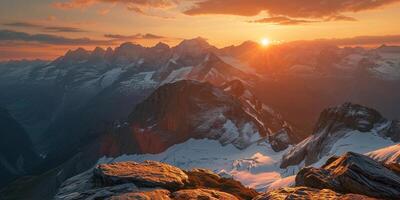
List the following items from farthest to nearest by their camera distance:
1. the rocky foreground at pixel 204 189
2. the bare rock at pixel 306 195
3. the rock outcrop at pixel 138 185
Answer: the rock outcrop at pixel 138 185, the rocky foreground at pixel 204 189, the bare rock at pixel 306 195

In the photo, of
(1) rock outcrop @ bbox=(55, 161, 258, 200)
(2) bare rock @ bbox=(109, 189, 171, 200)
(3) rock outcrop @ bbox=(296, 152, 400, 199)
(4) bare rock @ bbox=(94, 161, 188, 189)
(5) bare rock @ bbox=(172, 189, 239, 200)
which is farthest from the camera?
(4) bare rock @ bbox=(94, 161, 188, 189)

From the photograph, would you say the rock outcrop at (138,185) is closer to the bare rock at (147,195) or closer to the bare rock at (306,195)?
the bare rock at (147,195)

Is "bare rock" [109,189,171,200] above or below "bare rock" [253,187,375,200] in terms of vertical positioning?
below

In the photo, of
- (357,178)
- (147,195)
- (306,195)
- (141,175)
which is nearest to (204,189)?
(141,175)

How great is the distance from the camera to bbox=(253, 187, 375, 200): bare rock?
37.9 metres

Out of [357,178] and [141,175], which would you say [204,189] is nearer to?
[141,175]

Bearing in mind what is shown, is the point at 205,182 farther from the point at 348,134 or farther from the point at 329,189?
the point at 348,134

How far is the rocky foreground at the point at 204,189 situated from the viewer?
40562 mm

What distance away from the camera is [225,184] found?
5569 centimetres

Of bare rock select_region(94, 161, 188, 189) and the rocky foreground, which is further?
bare rock select_region(94, 161, 188, 189)

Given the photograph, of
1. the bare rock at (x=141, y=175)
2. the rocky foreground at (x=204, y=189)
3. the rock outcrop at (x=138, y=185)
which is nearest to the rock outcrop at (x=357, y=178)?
the rocky foreground at (x=204, y=189)

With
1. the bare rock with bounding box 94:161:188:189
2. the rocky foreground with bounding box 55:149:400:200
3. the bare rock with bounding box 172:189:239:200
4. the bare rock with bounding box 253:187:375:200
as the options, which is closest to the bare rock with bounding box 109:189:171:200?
the rocky foreground with bounding box 55:149:400:200

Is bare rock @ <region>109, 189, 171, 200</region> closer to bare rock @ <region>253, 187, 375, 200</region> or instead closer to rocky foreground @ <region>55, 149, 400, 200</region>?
rocky foreground @ <region>55, 149, 400, 200</region>

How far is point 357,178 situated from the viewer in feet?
143
